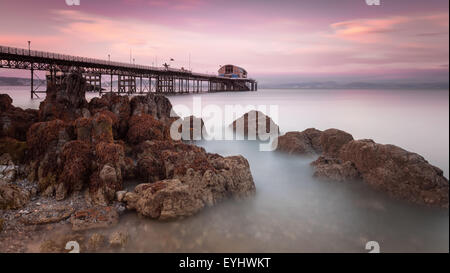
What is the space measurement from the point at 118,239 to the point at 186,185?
6.59 ft

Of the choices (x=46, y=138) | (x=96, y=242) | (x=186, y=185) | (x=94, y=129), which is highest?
(x=94, y=129)

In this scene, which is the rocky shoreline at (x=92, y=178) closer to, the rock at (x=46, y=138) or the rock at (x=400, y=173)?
the rock at (x=46, y=138)

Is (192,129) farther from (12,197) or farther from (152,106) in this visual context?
(12,197)

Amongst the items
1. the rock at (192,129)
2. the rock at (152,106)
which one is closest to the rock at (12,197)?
the rock at (152,106)

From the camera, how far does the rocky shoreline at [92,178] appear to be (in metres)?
5.83

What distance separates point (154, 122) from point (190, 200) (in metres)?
6.07

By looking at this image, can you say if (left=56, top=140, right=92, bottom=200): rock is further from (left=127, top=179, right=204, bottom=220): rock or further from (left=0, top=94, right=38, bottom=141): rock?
(left=0, top=94, right=38, bottom=141): rock

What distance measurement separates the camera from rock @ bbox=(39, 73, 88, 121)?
11.4 meters

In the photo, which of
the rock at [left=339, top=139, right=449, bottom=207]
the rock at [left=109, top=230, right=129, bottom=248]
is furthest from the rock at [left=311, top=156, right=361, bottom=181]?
the rock at [left=109, top=230, right=129, bottom=248]

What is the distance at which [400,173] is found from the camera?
6.82 metres

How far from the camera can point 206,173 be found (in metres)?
7.15

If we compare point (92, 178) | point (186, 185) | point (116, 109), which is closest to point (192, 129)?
point (116, 109)
